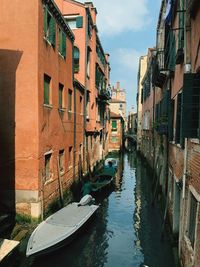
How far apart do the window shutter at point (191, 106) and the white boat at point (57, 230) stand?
5.08m

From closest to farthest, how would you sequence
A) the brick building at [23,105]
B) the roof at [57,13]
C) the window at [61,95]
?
the brick building at [23,105] < the roof at [57,13] < the window at [61,95]

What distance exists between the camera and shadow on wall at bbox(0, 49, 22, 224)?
31.1 ft

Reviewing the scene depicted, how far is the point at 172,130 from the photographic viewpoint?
10547mm

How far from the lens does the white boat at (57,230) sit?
761cm

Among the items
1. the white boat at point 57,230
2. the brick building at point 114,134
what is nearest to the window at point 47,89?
the white boat at point 57,230

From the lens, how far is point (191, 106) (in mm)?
5910

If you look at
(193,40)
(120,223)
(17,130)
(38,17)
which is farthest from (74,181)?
(193,40)

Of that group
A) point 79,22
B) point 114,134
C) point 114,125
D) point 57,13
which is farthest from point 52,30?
point 114,125

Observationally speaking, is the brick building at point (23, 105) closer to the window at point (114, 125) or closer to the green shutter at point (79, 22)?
the green shutter at point (79, 22)

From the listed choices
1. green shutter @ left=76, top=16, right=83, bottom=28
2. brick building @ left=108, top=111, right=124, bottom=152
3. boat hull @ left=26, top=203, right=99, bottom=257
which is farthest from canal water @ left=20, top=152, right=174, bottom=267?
brick building @ left=108, top=111, right=124, bottom=152

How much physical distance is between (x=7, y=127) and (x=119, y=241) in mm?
6104

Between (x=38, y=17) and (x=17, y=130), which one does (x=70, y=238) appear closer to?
(x=17, y=130)

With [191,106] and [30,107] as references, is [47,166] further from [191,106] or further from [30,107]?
[191,106]

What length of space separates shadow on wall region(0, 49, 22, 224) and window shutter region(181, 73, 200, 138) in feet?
20.5
